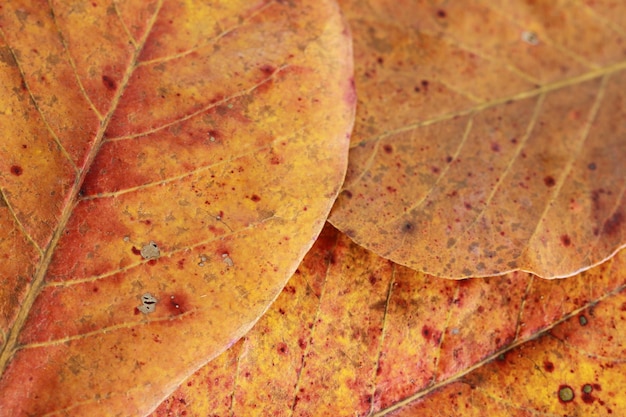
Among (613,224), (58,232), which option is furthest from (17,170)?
(613,224)

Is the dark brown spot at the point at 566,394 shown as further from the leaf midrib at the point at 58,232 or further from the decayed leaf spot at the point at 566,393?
the leaf midrib at the point at 58,232

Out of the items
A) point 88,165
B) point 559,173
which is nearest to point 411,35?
point 559,173

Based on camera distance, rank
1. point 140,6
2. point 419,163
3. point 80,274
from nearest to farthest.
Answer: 1. point 80,274
2. point 140,6
3. point 419,163

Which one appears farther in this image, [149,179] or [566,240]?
[566,240]

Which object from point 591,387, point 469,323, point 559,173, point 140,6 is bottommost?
point 591,387

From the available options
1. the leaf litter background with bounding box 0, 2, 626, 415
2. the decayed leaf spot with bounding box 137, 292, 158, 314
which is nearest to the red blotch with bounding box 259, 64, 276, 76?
the leaf litter background with bounding box 0, 2, 626, 415

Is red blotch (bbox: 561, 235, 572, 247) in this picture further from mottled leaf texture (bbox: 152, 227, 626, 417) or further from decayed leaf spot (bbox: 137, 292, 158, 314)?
decayed leaf spot (bbox: 137, 292, 158, 314)

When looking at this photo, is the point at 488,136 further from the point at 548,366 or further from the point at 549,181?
the point at 548,366

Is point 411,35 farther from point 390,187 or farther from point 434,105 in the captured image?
point 390,187
